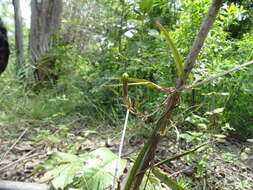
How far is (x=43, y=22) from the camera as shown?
3.47 meters

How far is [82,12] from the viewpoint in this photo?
366 centimetres

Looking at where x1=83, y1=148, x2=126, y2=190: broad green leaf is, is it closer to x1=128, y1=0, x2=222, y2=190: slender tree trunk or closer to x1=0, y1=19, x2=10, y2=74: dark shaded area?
x1=128, y1=0, x2=222, y2=190: slender tree trunk

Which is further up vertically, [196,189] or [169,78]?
[169,78]

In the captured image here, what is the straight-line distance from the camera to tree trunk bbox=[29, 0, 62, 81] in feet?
11.2

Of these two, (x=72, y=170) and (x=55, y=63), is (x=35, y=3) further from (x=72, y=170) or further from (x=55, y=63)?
(x=72, y=170)

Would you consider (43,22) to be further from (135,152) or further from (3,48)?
(135,152)

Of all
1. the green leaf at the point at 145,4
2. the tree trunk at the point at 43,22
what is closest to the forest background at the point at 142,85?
the green leaf at the point at 145,4

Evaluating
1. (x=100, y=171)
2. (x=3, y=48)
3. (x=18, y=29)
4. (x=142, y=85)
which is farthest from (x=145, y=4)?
(x=18, y=29)

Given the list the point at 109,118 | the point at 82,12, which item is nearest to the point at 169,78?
the point at 109,118

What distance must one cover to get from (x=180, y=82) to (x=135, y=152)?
0.93 metres

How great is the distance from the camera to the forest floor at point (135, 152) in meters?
0.96

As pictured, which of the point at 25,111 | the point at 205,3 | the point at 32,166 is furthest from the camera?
the point at 25,111

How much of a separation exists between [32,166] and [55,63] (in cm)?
251

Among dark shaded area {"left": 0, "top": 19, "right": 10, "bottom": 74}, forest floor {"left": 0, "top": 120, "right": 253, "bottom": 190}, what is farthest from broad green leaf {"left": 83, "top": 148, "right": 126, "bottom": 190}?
dark shaded area {"left": 0, "top": 19, "right": 10, "bottom": 74}
